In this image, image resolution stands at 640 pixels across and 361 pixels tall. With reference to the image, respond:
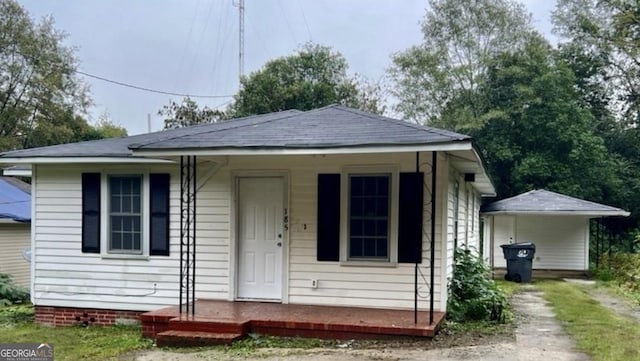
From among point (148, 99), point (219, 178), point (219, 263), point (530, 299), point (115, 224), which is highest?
point (148, 99)

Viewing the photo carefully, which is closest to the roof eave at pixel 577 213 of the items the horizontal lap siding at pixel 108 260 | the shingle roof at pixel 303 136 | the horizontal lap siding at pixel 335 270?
the shingle roof at pixel 303 136

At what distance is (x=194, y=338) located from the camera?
6844 mm

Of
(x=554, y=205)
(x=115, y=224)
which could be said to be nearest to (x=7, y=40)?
(x=115, y=224)

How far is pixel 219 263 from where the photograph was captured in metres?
8.52

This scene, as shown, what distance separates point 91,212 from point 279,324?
364 cm

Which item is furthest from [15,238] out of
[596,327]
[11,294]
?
[596,327]

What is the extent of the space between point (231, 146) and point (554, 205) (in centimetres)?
1324

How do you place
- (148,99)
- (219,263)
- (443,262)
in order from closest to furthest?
(443,262), (219,263), (148,99)

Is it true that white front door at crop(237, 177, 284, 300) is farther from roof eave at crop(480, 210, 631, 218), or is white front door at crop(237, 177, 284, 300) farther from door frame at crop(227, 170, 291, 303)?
roof eave at crop(480, 210, 631, 218)

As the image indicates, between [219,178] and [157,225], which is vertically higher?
[219,178]

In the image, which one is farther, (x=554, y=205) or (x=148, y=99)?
(x=148, y=99)

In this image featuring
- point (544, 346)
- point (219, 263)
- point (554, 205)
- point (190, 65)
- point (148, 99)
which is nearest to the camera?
point (544, 346)

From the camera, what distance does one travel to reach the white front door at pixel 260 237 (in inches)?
332

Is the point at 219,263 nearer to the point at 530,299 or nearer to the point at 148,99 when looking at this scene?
the point at 530,299
